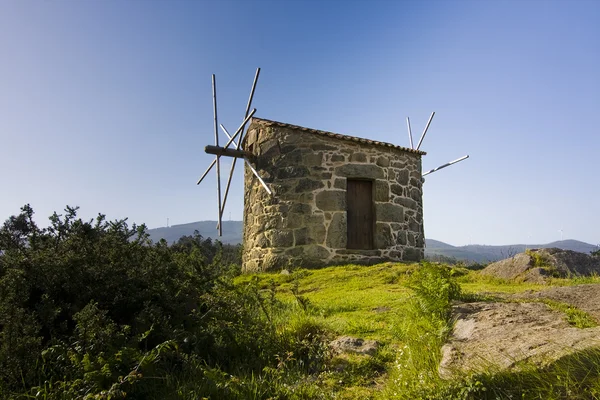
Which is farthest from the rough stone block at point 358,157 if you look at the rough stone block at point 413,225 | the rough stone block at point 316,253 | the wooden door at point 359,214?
the rough stone block at point 316,253

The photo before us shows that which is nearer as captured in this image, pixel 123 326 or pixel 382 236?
pixel 123 326

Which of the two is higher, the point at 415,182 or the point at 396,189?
the point at 415,182

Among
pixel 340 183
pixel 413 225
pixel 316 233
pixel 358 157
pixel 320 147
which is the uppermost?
pixel 320 147

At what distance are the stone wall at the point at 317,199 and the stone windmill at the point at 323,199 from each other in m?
0.03

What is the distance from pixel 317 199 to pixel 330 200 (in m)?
0.34

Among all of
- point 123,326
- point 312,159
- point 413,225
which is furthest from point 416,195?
point 123,326

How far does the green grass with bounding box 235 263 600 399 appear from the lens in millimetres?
2436

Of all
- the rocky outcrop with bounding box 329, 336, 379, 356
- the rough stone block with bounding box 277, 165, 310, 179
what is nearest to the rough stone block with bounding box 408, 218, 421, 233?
the rough stone block with bounding box 277, 165, 310, 179

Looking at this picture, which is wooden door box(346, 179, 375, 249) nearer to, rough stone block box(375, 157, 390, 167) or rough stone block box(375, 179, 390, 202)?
rough stone block box(375, 179, 390, 202)

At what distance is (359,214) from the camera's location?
11.4 meters

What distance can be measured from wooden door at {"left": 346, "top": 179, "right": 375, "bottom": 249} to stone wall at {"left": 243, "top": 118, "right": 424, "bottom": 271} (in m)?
0.22

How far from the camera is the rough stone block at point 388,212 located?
11312mm

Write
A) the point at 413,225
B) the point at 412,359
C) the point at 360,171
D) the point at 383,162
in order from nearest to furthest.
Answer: the point at 412,359 < the point at 360,171 < the point at 383,162 < the point at 413,225

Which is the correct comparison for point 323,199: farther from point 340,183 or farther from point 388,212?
point 388,212
